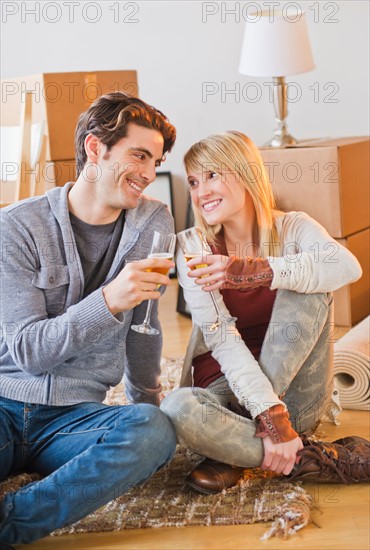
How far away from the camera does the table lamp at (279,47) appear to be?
371 cm

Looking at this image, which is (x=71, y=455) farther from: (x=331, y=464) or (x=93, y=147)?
(x=93, y=147)

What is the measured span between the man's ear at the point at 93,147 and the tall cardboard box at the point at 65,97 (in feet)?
5.20

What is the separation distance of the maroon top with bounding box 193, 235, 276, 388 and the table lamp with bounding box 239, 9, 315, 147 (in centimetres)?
172

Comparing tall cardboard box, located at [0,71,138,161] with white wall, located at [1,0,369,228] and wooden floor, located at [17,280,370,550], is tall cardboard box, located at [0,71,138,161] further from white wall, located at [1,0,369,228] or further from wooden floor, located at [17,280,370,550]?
wooden floor, located at [17,280,370,550]

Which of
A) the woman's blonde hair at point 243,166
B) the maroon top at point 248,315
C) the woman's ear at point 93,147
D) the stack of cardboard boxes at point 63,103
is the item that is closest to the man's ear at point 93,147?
the woman's ear at point 93,147

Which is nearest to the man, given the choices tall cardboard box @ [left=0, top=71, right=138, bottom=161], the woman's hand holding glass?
the woman's hand holding glass

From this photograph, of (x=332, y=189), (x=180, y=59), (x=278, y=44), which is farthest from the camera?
(x=180, y=59)

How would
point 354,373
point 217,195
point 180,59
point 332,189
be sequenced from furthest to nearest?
point 180,59 → point 332,189 → point 354,373 → point 217,195

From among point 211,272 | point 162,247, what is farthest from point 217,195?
point 162,247

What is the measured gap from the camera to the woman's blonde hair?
1987 millimetres

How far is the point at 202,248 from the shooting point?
1.79 metres

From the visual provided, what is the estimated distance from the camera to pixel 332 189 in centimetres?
330

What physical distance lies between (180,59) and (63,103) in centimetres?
125

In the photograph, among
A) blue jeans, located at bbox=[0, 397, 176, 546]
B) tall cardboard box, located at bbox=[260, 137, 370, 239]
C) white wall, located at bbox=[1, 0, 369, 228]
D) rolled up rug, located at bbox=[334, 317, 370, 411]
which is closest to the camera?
blue jeans, located at bbox=[0, 397, 176, 546]
